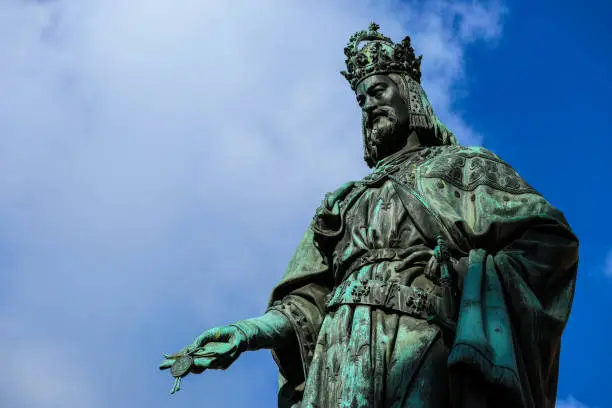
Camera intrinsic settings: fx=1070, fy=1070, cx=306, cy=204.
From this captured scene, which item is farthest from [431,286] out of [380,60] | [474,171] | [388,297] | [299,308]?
[380,60]

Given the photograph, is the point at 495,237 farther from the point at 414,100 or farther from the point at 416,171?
the point at 414,100

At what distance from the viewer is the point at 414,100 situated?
35.9 ft

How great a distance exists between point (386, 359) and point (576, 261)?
191cm

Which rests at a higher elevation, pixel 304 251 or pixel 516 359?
pixel 304 251

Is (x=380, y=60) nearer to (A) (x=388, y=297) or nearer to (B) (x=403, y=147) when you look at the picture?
(B) (x=403, y=147)

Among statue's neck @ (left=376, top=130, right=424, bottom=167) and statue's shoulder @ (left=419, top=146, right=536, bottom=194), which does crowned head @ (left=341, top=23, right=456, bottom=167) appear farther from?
statue's shoulder @ (left=419, top=146, right=536, bottom=194)

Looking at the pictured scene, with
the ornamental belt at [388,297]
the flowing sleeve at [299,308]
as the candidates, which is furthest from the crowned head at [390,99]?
the ornamental belt at [388,297]

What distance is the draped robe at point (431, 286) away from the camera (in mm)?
8172

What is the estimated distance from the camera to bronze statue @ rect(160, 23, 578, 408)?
8.23 meters

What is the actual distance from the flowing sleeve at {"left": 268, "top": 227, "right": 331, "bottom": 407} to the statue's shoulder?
1410 mm

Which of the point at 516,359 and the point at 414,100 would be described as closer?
the point at 516,359

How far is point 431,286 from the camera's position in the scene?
898cm

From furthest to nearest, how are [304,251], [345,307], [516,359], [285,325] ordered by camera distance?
[304,251]
[285,325]
[345,307]
[516,359]

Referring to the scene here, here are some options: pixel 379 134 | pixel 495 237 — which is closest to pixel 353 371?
pixel 495 237
